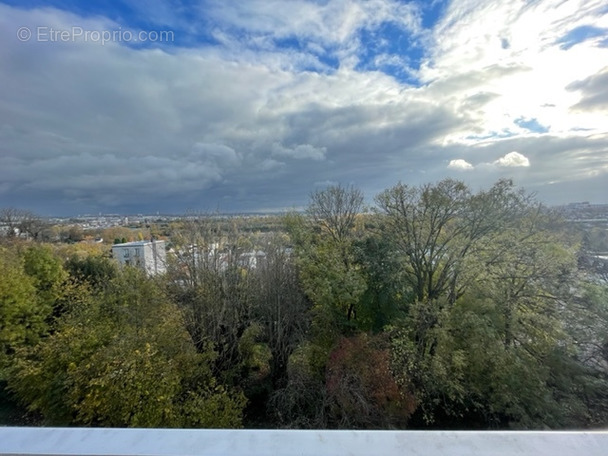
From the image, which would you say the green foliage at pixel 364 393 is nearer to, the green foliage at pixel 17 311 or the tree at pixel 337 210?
the tree at pixel 337 210

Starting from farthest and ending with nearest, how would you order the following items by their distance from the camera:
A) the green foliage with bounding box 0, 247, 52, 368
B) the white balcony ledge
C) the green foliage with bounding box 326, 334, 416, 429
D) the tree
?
the tree < the green foliage with bounding box 0, 247, 52, 368 < the green foliage with bounding box 326, 334, 416, 429 < the white balcony ledge

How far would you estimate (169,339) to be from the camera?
616 centimetres

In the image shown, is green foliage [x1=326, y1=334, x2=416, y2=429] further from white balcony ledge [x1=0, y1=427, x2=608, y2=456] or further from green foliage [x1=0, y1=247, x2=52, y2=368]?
green foliage [x1=0, y1=247, x2=52, y2=368]

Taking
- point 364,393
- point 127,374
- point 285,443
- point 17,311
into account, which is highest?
point 285,443

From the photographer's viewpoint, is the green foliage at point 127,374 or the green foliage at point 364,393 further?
the green foliage at point 364,393

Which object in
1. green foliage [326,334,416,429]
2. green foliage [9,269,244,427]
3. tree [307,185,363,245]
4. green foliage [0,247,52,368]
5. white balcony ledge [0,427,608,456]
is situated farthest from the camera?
tree [307,185,363,245]

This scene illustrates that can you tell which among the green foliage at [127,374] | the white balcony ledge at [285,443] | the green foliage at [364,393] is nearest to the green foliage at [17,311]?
the green foliage at [127,374]

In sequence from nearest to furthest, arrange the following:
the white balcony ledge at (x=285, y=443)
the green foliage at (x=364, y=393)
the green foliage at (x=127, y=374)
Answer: the white balcony ledge at (x=285, y=443), the green foliage at (x=127, y=374), the green foliage at (x=364, y=393)

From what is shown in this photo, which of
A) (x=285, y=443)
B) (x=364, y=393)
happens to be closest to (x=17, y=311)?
(x=364, y=393)

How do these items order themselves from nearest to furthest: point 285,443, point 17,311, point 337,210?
point 285,443 → point 17,311 → point 337,210

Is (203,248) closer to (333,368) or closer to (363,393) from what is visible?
(333,368)

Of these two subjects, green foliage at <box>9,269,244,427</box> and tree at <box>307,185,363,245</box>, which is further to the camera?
tree at <box>307,185,363,245</box>

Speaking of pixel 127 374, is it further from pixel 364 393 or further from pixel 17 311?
pixel 17 311

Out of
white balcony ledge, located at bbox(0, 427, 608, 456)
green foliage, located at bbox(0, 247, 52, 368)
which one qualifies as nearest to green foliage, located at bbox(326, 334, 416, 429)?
white balcony ledge, located at bbox(0, 427, 608, 456)
